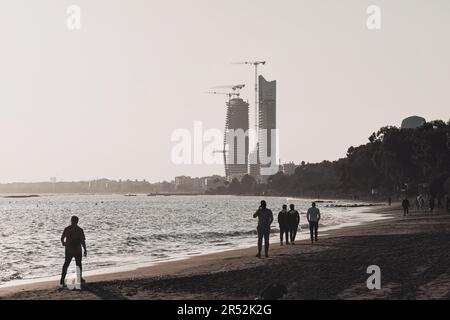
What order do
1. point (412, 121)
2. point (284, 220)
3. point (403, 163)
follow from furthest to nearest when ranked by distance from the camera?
point (412, 121) < point (403, 163) < point (284, 220)

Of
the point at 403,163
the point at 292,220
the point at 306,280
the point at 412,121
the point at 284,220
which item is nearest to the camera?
the point at 306,280

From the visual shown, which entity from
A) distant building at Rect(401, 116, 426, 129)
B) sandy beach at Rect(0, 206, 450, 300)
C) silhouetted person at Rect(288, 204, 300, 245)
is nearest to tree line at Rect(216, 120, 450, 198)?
distant building at Rect(401, 116, 426, 129)

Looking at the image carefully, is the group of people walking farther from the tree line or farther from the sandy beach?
the tree line

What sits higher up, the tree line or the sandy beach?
the tree line

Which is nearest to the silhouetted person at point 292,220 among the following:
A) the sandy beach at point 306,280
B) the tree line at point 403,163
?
the sandy beach at point 306,280

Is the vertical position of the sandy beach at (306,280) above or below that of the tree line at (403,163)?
below

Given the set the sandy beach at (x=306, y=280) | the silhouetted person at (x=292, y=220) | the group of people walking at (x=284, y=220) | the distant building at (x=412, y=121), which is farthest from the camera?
the distant building at (x=412, y=121)

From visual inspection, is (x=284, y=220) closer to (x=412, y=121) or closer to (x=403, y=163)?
(x=403, y=163)

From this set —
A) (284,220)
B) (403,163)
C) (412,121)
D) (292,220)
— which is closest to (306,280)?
(284,220)

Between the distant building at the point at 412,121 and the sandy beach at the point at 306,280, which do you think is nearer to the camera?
the sandy beach at the point at 306,280

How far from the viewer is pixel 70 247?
19.0m

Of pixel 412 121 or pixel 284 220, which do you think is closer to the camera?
pixel 284 220

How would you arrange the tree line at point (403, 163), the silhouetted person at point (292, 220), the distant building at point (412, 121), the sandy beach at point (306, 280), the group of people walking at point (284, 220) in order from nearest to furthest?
the sandy beach at point (306, 280), the group of people walking at point (284, 220), the silhouetted person at point (292, 220), the tree line at point (403, 163), the distant building at point (412, 121)

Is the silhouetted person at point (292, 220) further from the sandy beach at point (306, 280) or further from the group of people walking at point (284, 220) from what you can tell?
the sandy beach at point (306, 280)
